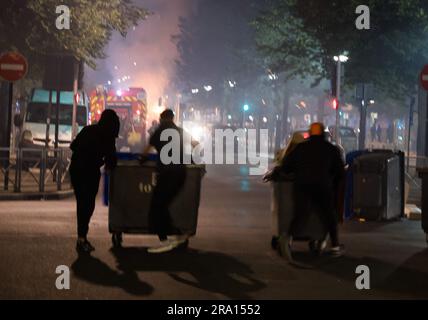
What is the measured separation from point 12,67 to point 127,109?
25.6 meters

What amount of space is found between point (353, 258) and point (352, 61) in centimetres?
2123

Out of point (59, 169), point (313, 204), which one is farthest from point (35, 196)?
point (313, 204)

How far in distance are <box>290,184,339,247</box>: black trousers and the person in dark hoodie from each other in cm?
226

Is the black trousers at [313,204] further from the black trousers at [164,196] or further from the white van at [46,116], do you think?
the white van at [46,116]

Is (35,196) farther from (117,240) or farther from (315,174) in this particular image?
(315,174)

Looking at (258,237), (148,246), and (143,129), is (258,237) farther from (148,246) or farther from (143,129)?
(143,129)

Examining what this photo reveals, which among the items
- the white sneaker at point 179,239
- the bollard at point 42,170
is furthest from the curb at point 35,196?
the white sneaker at point 179,239

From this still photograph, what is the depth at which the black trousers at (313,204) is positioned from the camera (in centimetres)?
984

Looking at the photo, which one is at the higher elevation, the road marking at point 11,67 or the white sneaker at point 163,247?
the road marking at point 11,67

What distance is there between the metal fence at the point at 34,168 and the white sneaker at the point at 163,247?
26.8 ft

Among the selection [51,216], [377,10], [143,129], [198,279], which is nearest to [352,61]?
[377,10]

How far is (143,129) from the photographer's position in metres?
43.2

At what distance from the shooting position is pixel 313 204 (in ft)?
32.6

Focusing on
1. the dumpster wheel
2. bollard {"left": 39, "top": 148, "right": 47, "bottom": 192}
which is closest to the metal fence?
bollard {"left": 39, "top": 148, "right": 47, "bottom": 192}
